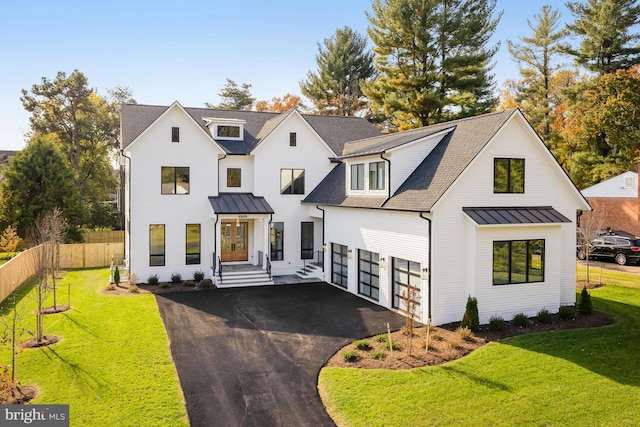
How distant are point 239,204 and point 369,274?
8.29 m

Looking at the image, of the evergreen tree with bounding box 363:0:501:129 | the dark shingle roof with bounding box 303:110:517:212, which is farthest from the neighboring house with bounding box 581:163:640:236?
the dark shingle roof with bounding box 303:110:517:212

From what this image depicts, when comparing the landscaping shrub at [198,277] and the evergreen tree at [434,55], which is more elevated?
the evergreen tree at [434,55]

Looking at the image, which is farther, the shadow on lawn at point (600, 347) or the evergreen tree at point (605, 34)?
the evergreen tree at point (605, 34)

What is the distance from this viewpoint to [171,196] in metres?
23.7

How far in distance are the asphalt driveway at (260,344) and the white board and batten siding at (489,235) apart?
2551 mm

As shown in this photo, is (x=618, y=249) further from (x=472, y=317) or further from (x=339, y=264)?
(x=472, y=317)

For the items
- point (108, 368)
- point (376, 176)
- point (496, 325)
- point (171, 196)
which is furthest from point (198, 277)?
point (496, 325)

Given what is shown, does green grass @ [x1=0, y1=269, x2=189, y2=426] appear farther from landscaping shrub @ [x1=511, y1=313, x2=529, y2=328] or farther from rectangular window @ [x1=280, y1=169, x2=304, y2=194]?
landscaping shrub @ [x1=511, y1=313, x2=529, y2=328]

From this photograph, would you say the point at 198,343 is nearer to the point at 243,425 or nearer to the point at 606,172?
the point at 243,425

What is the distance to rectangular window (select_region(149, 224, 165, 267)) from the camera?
23.4m

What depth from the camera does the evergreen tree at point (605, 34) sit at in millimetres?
39312

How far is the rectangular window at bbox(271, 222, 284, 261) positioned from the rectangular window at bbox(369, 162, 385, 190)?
739 cm

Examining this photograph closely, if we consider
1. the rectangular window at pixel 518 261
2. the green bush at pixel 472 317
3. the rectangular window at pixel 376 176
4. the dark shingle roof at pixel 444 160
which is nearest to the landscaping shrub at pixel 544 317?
the rectangular window at pixel 518 261

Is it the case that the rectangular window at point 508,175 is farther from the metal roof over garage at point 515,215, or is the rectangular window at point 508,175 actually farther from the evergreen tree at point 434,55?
the evergreen tree at point 434,55
